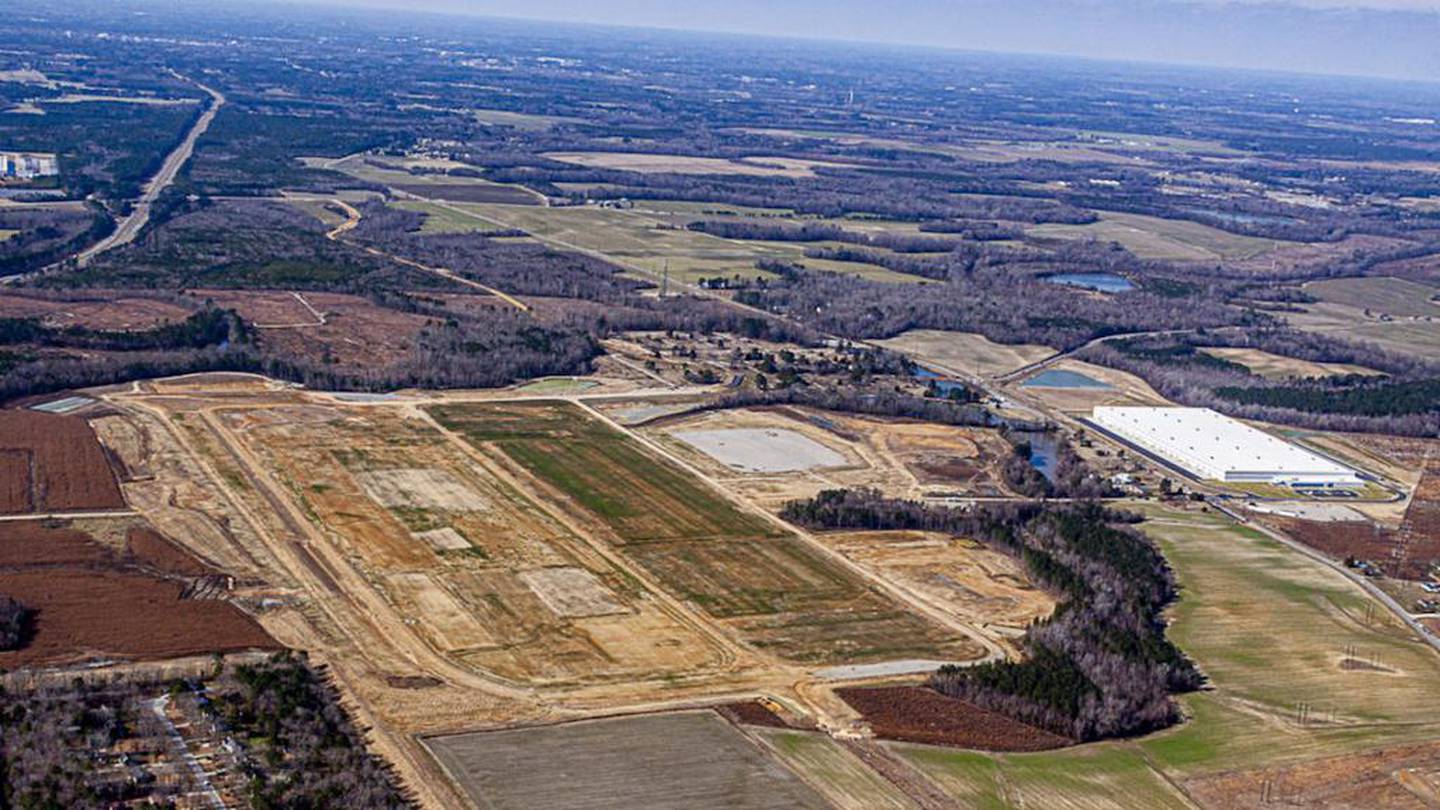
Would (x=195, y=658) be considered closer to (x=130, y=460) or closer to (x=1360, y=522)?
(x=130, y=460)

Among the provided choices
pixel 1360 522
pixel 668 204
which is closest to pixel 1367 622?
pixel 1360 522

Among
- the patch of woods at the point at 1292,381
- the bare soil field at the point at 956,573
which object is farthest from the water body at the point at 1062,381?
the bare soil field at the point at 956,573

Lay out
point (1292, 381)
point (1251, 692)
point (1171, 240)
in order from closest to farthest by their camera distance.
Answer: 1. point (1251, 692)
2. point (1292, 381)
3. point (1171, 240)

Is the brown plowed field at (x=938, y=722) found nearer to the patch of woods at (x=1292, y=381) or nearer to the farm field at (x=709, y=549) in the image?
the farm field at (x=709, y=549)

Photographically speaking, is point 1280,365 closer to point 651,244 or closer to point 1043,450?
point 1043,450

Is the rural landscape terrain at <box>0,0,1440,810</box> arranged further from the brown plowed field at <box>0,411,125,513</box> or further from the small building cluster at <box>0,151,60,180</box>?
the small building cluster at <box>0,151,60,180</box>

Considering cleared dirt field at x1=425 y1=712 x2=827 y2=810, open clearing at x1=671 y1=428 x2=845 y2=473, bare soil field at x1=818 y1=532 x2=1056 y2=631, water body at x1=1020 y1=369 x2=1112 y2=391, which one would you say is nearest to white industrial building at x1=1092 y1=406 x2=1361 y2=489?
water body at x1=1020 y1=369 x2=1112 y2=391

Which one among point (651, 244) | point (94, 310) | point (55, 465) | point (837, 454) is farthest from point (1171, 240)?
point (55, 465)
